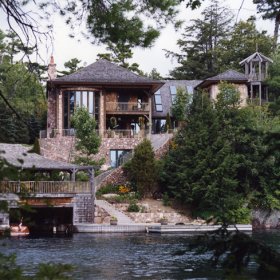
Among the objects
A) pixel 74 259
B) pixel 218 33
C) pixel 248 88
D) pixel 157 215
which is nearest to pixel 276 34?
pixel 218 33

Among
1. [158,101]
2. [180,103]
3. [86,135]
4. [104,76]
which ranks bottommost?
[86,135]

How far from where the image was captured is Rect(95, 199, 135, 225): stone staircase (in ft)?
106

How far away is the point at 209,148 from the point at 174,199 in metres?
3.34

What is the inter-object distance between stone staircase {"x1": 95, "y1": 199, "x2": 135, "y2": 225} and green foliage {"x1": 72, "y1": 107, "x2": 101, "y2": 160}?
4545 mm

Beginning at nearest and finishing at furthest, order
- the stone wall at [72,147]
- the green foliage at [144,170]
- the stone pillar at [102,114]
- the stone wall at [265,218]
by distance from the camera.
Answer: the stone wall at [265,218]
the green foliage at [144,170]
the stone wall at [72,147]
the stone pillar at [102,114]

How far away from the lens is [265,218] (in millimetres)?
36406

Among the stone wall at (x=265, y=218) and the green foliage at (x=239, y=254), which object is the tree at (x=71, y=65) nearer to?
the stone wall at (x=265, y=218)

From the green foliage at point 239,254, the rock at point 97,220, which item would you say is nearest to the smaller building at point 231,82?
the rock at point 97,220

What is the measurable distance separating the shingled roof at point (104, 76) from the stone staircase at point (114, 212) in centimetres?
1111

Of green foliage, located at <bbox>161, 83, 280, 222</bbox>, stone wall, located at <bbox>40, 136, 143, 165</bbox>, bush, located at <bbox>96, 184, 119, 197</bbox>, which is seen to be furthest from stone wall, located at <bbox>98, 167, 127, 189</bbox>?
stone wall, located at <bbox>40, 136, 143, 165</bbox>

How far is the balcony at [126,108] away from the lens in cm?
4472

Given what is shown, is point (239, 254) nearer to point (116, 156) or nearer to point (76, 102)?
point (116, 156)

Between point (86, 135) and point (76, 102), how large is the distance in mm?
5929

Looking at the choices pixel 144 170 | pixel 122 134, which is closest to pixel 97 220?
pixel 144 170
